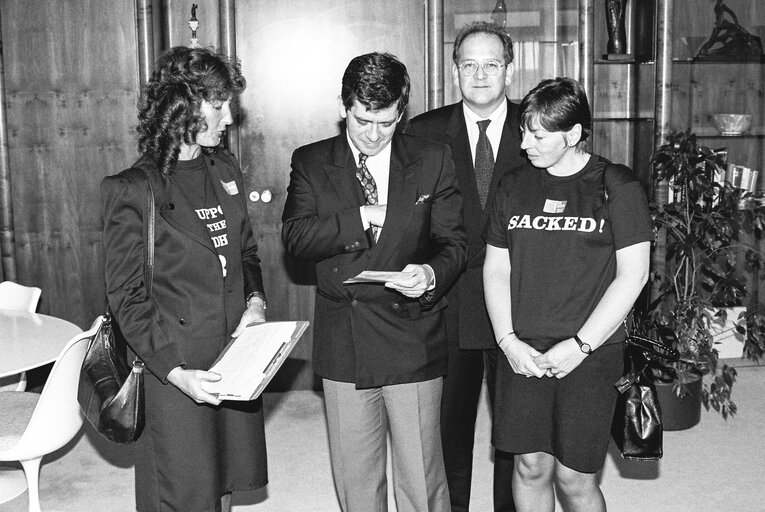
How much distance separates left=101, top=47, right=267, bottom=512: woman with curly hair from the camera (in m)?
2.24

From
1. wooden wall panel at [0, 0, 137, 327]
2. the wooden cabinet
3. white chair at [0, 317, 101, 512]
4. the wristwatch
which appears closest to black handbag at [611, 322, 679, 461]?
the wristwatch

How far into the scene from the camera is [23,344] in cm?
329

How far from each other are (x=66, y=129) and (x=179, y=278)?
8.90 ft

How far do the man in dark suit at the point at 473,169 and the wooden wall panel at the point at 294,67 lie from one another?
1.72 m

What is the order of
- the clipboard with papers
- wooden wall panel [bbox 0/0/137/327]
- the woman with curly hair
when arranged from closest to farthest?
1. the clipboard with papers
2. the woman with curly hair
3. wooden wall panel [bbox 0/0/137/327]

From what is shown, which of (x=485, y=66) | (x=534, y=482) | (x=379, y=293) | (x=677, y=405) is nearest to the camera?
(x=379, y=293)

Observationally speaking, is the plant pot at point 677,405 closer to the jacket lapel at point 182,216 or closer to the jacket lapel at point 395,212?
the jacket lapel at point 395,212

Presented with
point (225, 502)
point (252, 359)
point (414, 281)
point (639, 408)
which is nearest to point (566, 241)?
point (414, 281)

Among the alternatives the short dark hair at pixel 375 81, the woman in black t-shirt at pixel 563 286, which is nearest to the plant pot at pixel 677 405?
the woman in black t-shirt at pixel 563 286

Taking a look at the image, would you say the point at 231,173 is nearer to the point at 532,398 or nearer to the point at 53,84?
the point at 532,398

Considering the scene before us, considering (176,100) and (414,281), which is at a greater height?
(176,100)

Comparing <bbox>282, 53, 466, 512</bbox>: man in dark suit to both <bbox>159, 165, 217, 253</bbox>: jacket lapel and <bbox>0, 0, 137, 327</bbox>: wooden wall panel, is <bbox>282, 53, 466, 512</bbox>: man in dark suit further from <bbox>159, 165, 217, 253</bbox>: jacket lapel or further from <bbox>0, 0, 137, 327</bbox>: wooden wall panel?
<bbox>0, 0, 137, 327</bbox>: wooden wall panel

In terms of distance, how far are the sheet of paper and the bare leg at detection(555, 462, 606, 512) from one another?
76 centimetres

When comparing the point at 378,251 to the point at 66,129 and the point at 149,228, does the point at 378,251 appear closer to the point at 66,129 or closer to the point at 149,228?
the point at 149,228
